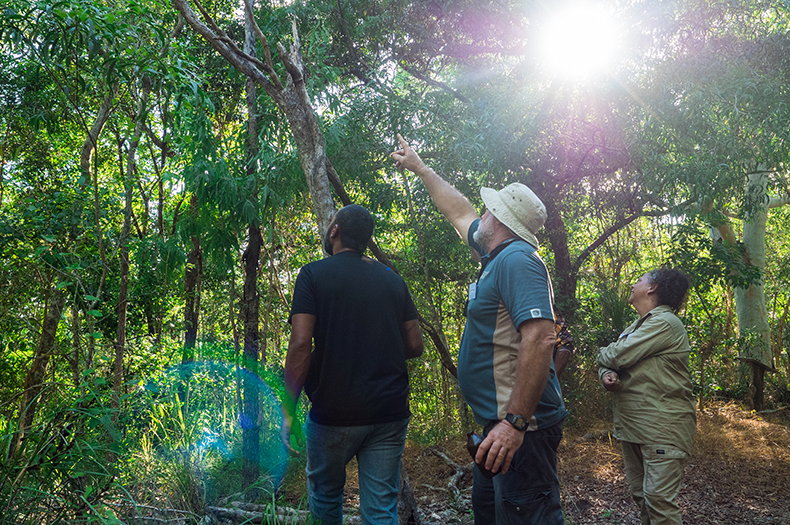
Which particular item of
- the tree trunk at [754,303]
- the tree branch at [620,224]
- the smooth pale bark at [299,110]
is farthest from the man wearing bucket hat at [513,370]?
the tree trunk at [754,303]

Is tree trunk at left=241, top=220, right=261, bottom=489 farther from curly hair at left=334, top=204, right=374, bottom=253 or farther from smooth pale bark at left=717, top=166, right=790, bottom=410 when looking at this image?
smooth pale bark at left=717, top=166, right=790, bottom=410

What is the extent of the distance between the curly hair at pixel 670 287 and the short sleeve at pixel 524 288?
1.51 meters

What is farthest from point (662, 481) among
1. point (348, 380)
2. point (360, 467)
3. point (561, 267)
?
point (561, 267)

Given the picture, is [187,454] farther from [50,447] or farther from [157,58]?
[157,58]

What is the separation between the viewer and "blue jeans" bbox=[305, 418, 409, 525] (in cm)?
206

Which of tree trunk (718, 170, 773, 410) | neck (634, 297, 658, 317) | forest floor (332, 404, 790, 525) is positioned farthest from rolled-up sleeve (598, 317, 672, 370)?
tree trunk (718, 170, 773, 410)

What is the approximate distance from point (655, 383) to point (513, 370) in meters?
1.44

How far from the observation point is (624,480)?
472cm

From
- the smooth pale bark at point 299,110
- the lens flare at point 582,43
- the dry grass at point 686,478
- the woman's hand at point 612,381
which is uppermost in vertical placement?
the lens flare at point 582,43

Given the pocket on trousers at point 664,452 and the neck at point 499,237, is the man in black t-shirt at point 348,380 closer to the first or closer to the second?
the neck at point 499,237

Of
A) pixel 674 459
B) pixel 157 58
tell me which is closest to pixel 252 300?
pixel 157 58

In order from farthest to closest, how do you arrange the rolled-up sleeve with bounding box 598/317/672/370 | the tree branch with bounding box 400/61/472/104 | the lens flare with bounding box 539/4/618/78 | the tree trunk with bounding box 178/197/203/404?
the tree trunk with bounding box 178/197/203/404 < the tree branch with bounding box 400/61/472/104 < the lens flare with bounding box 539/4/618/78 < the rolled-up sleeve with bounding box 598/317/672/370

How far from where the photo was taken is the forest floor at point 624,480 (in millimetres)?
3996

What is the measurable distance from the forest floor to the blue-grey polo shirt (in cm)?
228
